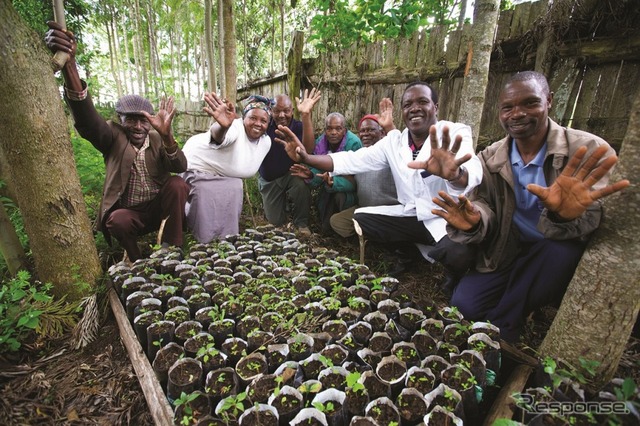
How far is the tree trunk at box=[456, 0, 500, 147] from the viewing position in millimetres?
2539

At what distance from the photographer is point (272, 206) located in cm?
408

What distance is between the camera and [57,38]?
2.00 m

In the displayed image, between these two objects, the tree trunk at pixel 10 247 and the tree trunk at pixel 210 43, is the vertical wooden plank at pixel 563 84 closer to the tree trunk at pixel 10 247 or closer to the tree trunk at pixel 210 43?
the tree trunk at pixel 10 247

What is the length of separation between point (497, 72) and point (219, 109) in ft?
9.86

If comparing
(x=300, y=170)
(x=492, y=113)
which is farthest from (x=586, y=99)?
(x=300, y=170)

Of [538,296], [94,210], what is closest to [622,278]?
[538,296]

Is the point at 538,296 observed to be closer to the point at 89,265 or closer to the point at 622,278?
the point at 622,278

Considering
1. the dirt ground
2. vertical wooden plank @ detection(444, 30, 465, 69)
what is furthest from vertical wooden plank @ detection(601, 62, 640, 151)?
the dirt ground

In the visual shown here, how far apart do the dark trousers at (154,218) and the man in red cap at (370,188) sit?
5.47 ft

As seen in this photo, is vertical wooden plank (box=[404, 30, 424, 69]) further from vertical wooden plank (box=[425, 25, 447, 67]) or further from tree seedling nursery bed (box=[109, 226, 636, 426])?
tree seedling nursery bed (box=[109, 226, 636, 426])

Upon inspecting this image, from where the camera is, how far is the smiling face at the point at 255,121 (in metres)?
3.33

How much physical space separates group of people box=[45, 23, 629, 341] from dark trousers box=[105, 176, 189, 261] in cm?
A: 1

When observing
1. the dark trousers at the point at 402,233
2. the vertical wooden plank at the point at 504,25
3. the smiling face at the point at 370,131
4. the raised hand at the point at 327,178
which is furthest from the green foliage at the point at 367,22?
the dark trousers at the point at 402,233

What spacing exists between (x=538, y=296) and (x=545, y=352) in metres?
0.45
